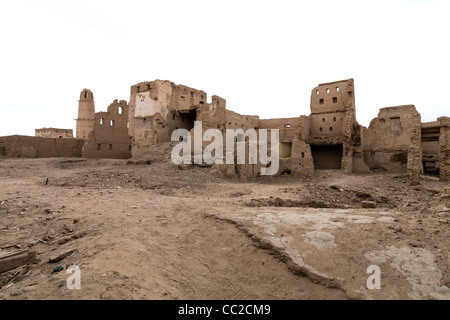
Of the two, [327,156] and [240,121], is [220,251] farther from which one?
[327,156]

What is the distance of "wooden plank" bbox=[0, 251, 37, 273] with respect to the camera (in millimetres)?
2934

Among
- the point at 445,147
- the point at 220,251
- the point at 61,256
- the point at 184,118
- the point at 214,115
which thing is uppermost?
the point at 184,118

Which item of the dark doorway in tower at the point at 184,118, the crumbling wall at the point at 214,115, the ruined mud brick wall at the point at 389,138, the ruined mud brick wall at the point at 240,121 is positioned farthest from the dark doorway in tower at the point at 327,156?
the dark doorway in tower at the point at 184,118

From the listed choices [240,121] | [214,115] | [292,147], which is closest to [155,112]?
[214,115]

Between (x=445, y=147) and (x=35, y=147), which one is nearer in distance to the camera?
(x=445, y=147)

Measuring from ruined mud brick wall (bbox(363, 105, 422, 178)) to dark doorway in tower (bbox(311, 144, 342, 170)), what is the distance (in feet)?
7.20

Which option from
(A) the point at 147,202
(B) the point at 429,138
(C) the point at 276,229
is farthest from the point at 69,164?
(B) the point at 429,138

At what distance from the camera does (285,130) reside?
23.2 metres

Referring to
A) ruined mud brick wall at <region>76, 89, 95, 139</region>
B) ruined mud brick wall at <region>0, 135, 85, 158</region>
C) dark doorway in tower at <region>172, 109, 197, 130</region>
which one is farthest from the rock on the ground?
ruined mud brick wall at <region>76, 89, 95, 139</region>

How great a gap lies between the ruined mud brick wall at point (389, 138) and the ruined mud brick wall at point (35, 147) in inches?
980

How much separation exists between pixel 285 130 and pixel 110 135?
1628cm

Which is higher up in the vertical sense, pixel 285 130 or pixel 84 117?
pixel 84 117

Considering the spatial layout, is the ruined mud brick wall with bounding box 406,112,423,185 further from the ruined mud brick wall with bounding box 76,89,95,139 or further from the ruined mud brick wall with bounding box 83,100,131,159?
the ruined mud brick wall with bounding box 76,89,95,139

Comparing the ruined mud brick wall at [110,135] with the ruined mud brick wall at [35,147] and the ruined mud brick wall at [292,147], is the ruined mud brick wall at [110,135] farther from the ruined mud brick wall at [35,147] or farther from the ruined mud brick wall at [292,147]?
the ruined mud brick wall at [292,147]
